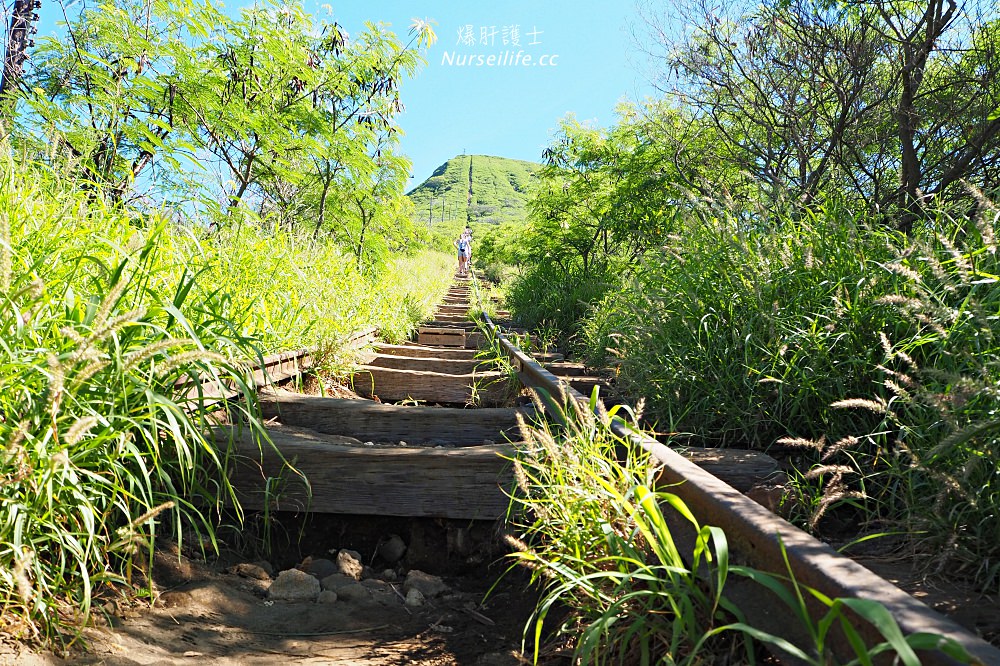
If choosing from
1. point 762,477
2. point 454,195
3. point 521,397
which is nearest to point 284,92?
point 521,397

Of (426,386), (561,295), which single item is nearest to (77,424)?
(426,386)

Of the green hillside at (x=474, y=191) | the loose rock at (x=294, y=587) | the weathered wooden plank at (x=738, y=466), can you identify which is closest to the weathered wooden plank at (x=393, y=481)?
the loose rock at (x=294, y=587)

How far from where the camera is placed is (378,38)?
31.2ft

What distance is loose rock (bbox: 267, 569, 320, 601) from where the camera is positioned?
2230mm

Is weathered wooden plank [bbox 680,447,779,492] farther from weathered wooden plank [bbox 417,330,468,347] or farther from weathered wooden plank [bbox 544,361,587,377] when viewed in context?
weathered wooden plank [bbox 417,330,468,347]

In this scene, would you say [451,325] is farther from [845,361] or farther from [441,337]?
[845,361]

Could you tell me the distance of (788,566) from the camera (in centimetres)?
126

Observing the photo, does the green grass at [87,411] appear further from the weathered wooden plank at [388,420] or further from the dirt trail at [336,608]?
the weathered wooden plank at [388,420]

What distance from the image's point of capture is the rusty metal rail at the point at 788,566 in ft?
3.64

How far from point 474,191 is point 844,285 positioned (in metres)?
154

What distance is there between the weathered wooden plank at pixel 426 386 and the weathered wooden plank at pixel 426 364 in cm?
43

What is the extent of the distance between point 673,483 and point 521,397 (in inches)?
110

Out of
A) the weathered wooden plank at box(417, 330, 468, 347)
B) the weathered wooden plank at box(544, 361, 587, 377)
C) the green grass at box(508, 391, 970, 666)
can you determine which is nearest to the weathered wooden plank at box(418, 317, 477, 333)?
the weathered wooden plank at box(417, 330, 468, 347)

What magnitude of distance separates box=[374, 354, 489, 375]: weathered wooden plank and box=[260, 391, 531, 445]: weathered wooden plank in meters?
1.85
